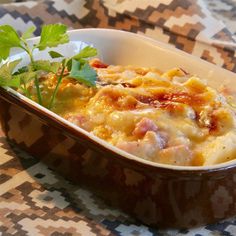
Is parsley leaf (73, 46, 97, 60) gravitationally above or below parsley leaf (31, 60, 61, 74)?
above

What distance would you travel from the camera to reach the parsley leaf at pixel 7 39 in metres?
1.20

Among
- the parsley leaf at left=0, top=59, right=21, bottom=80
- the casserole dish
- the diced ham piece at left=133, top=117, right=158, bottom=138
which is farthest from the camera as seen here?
the parsley leaf at left=0, top=59, right=21, bottom=80

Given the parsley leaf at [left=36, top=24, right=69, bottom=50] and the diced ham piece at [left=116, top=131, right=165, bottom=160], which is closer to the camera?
the diced ham piece at [left=116, top=131, right=165, bottom=160]

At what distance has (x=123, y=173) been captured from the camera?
1.00 metres

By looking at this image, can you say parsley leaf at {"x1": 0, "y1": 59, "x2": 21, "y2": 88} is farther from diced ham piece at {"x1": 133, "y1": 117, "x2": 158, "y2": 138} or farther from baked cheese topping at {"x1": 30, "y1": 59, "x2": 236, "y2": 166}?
diced ham piece at {"x1": 133, "y1": 117, "x2": 158, "y2": 138}

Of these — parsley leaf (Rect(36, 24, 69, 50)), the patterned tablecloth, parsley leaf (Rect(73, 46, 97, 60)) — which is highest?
parsley leaf (Rect(36, 24, 69, 50))

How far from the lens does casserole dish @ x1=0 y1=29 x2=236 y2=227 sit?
963 mm

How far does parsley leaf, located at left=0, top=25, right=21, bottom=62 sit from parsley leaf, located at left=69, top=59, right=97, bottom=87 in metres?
0.13

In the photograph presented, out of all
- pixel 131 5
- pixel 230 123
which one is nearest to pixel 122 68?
pixel 230 123

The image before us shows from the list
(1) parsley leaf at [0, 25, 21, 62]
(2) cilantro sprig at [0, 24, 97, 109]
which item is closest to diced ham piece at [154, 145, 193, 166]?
(2) cilantro sprig at [0, 24, 97, 109]

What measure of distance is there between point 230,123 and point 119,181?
26 cm

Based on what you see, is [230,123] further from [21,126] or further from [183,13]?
[183,13]

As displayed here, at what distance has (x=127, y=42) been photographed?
160cm

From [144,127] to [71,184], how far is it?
0.73 ft
